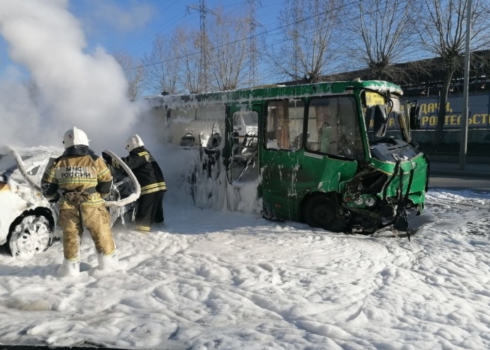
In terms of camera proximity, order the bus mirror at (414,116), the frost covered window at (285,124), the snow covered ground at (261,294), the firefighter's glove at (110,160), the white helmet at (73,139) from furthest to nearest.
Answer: the bus mirror at (414,116) < the frost covered window at (285,124) < the firefighter's glove at (110,160) < the white helmet at (73,139) < the snow covered ground at (261,294)

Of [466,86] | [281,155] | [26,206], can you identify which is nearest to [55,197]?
[26,206]

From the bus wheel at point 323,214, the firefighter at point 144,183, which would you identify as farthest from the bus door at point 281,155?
the firefighter at point 144,183

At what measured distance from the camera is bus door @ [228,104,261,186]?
25.3ft

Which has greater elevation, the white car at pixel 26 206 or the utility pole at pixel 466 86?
the utility pole at pixel 466 86

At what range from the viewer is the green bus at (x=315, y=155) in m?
6.51

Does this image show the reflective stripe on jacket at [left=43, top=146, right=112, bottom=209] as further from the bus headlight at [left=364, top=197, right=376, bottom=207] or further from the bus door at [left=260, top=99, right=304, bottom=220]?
the bus headlight at [left=364, top=197, right=376, bottom=207]

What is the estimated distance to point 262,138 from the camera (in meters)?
7.48

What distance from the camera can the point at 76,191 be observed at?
15.4ft

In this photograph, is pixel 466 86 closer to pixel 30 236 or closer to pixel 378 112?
pixel 378 112

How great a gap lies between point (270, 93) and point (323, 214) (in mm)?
2262

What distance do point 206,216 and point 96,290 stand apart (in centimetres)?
367

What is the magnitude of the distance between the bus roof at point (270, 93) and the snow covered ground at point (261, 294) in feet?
7.52

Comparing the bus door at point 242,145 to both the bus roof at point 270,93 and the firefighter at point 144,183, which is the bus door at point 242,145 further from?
the firefighter at point 144,183

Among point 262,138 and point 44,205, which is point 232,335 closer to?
point 44,205
